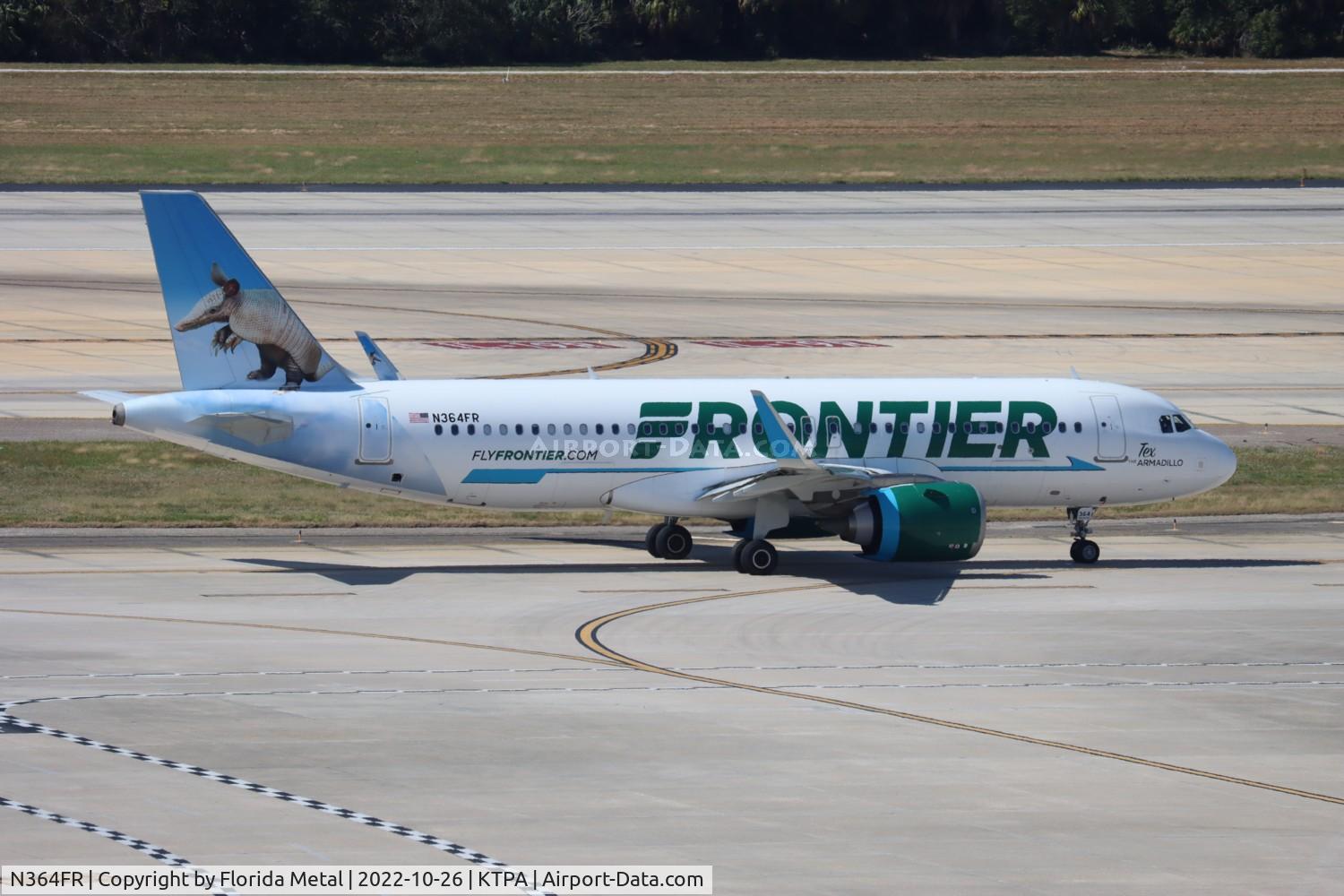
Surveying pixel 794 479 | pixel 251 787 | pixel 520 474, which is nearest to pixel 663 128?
pixel 520 474

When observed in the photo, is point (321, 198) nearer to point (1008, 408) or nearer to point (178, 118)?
point (178, 118)

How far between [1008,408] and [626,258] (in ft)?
157

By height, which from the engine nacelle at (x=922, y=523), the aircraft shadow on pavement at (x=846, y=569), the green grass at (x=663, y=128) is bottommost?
the aircraft shadow on pavement at (x=846, y=569)

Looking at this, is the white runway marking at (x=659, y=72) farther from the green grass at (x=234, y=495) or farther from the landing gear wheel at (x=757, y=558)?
the landing gear wheel at (x=757, y=558)

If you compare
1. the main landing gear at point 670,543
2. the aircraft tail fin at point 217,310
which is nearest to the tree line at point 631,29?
the main landing gear at point 670,543

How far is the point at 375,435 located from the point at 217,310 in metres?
4.10

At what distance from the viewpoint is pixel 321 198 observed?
10550cm

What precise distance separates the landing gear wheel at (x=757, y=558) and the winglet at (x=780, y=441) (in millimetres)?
1924

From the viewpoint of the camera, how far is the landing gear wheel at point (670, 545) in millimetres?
41750

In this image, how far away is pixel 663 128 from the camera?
131m

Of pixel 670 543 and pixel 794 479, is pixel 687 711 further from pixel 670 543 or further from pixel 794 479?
pixel 670 543

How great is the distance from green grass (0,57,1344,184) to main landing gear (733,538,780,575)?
74937 mm

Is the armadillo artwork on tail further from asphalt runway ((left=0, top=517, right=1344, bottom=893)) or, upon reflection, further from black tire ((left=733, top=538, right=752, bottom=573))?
black tire ((left=733, top=538, right=752, bottom=573))

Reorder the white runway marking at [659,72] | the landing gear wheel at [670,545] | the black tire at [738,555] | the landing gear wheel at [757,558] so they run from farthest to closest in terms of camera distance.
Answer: the white runway marking at [659,72]
the landing gear wheel at [670,545]
the black tire at [738,555]
the landing gear wheel at [757,558]
